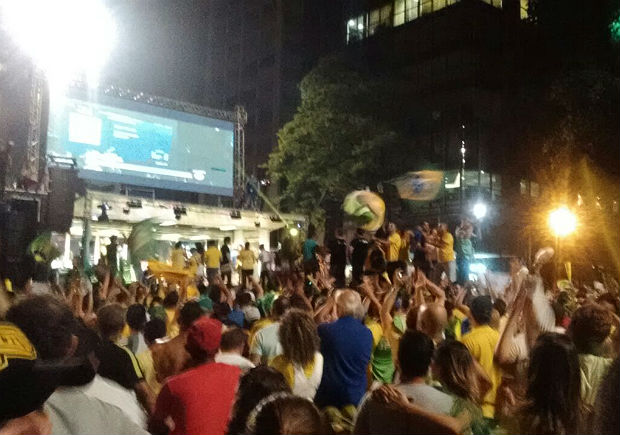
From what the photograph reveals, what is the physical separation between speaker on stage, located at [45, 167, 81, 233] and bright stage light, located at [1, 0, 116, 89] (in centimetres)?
357

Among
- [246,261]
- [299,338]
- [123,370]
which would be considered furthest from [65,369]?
[246,261]

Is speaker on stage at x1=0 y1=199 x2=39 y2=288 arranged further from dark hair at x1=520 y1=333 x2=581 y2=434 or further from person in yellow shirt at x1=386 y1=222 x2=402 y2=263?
dark hair at x1=520 y1=333 x2=581 y2=434

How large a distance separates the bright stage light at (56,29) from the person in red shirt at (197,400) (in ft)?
47.0

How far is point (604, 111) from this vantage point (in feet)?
61.5

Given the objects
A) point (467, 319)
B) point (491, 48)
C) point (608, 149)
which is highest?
point (491, 48)

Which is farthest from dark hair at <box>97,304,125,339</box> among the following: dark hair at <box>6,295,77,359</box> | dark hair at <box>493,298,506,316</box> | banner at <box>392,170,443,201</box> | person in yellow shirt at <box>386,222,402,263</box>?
banner at <box>392,170,443,201</box>

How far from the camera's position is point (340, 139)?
25.1 metres

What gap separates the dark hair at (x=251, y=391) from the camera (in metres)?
2.61

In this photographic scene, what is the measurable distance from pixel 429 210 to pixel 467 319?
22374mm

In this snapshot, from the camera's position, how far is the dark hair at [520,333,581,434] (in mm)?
2801

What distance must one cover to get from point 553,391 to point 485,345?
1784mm

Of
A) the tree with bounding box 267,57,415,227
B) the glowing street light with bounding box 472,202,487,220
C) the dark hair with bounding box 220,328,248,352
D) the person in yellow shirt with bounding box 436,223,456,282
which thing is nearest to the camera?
the dark hair with bounding box 220,328,248,352

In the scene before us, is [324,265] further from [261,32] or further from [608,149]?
[261,32]

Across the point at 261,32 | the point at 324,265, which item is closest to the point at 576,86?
the point at 324,265
